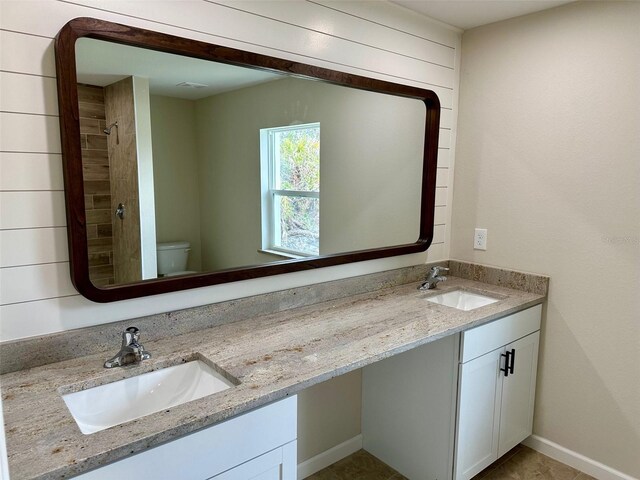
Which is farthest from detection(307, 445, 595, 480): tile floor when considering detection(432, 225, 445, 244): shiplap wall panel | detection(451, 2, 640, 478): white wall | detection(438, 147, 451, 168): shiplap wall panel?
detection(438, 147, 451, 168): shiplap wall panel

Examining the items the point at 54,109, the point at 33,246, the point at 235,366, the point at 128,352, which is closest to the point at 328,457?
the point at 235,366

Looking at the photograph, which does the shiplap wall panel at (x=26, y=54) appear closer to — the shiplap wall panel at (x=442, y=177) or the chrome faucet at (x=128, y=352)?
the chrome faucet at (x=128, y=352)

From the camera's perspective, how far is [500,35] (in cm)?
233

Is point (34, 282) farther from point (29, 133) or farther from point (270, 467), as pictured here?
point (270, 467)

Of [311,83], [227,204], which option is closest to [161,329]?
Answer: [227,204]

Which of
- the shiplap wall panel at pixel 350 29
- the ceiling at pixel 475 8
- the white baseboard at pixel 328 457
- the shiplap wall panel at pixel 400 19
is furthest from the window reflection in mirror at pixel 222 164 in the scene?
the white baseboard at pixel 328 457

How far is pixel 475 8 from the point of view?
2.15m

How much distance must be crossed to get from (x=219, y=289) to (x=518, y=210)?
1.59m

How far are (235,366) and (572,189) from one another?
177cm

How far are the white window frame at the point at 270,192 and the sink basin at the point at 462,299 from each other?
89 cm

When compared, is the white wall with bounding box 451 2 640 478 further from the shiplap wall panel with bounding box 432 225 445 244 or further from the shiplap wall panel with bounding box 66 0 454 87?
the shiplap wall panel with bounding box 66 0 454 87

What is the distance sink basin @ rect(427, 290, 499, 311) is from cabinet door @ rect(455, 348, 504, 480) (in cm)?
34

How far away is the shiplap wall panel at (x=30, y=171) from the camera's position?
1267 millimetres

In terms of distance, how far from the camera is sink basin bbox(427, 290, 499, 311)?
7.71 feet
